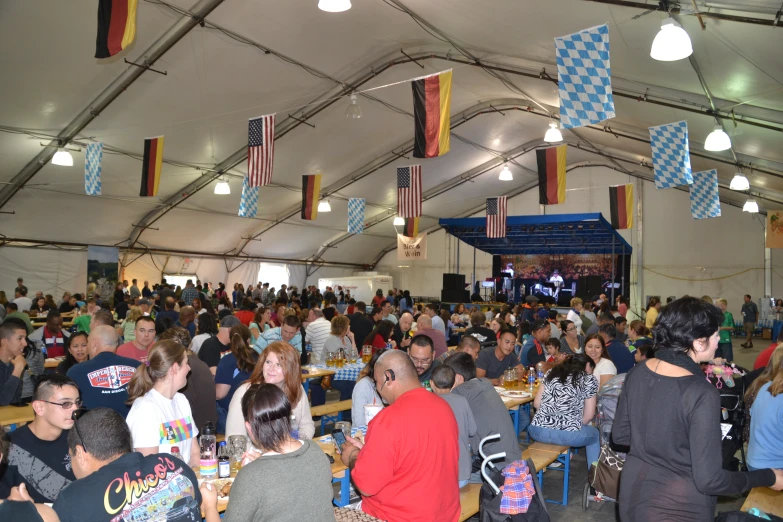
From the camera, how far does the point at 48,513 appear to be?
195cm

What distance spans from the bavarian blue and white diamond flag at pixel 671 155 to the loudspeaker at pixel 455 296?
12.2 meters

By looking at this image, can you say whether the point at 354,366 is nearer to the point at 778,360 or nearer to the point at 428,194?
the point at 778,360

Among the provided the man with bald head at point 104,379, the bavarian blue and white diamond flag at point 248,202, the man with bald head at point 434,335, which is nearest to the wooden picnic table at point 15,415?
Result: the man with bald head at point 104,379

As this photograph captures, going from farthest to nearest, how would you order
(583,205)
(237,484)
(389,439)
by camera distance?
1. (583,205)
2. (389,439)
3. (237,484)

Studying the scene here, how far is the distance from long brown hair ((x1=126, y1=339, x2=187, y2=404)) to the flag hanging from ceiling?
445 cm

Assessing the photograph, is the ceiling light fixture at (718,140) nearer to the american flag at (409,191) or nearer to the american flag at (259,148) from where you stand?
the american flag at (259,148)

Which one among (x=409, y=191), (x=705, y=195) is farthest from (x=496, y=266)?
(x=705, y=195)

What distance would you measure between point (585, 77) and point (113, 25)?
17.0 feet

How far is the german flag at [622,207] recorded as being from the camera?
16766 mm

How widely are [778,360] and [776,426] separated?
0.54 metres

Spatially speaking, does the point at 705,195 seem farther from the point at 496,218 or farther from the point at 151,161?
the point at 151,161

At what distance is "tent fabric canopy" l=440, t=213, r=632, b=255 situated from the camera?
A: 18.4 m

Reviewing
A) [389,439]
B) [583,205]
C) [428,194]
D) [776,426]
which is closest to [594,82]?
[776,426]

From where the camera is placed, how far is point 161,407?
328 cm
